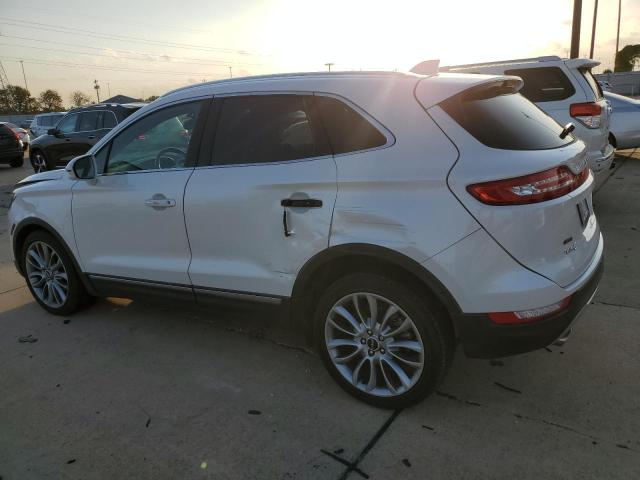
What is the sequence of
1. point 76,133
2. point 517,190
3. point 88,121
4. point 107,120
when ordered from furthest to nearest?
point 76,133 → point 88,121 → point 107,120 → point 517,190

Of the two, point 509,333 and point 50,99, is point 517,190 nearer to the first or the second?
point 509,333

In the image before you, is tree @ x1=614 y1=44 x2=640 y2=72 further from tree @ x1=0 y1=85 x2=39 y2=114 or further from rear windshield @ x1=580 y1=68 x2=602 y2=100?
tree @ x1=0 y1=85 x2=39 y2=114

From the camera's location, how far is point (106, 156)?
12.5ft

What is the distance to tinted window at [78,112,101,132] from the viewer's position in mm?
11602

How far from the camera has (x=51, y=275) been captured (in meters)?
4.35

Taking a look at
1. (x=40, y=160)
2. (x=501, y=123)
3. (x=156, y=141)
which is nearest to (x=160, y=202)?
(x=156, y=141)

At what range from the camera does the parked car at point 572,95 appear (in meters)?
6.24

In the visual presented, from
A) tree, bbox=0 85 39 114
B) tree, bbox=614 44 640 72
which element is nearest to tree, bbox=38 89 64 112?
tree, bbox=0 85 39 114

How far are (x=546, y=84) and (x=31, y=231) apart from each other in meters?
6.30

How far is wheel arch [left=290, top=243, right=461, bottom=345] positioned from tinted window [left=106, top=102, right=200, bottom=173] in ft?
4.03

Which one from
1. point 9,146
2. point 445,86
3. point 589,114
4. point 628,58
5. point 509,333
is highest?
point 628,58

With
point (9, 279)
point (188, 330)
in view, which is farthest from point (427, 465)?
point (9, 279)

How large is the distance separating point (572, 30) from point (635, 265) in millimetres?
14731

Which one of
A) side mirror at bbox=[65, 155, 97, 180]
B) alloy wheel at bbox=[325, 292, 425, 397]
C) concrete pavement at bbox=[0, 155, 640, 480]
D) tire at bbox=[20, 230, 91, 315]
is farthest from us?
tire at bbox=[20, 230, 91, 315]
